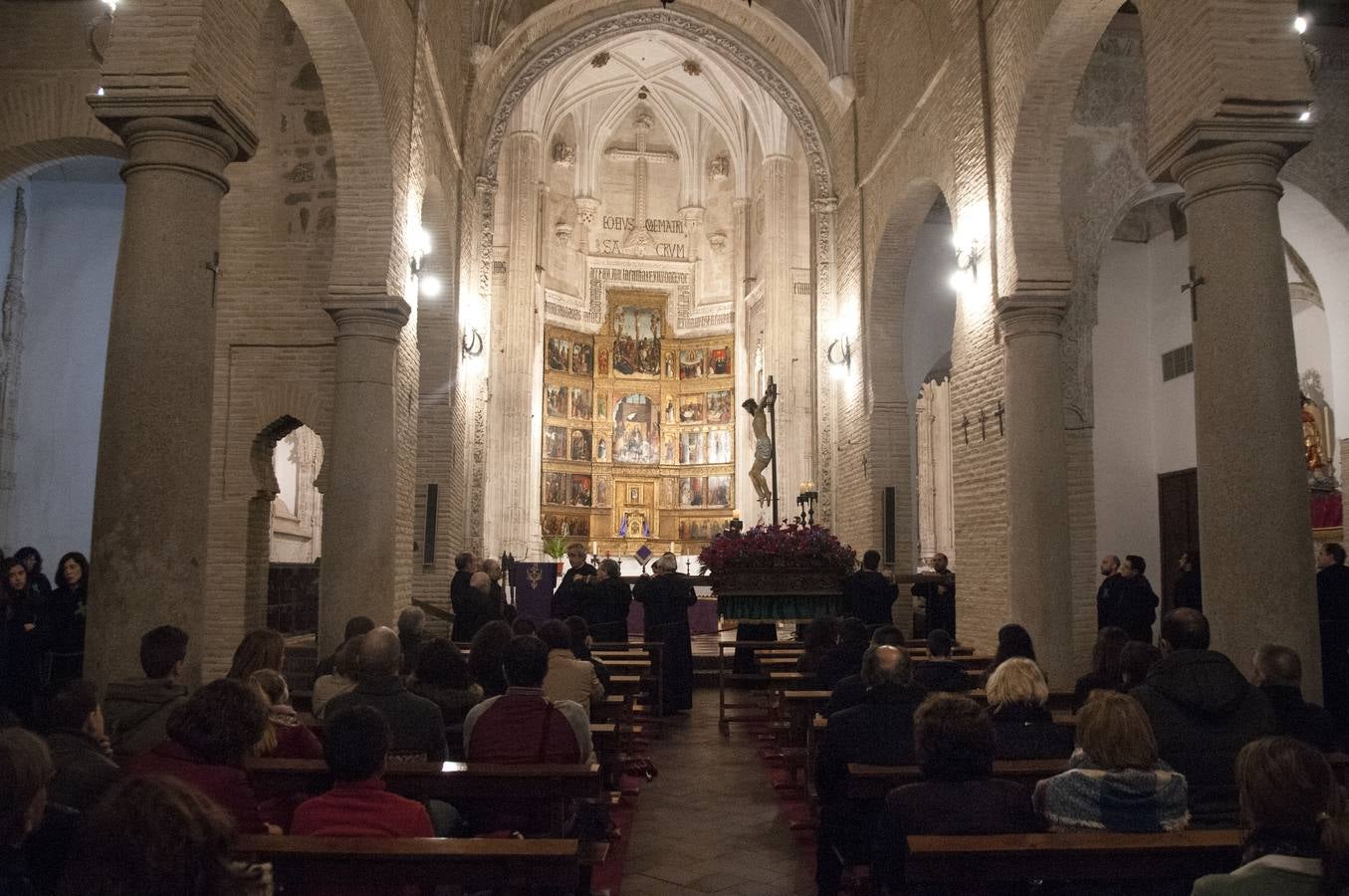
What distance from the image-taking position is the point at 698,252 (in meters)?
33.5

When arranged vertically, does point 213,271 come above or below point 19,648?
above

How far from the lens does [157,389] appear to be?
6008 mm

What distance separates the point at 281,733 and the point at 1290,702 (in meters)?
4.34

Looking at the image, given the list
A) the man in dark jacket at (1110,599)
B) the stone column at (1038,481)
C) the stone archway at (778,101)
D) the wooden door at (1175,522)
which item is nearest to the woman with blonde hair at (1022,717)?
the stone column at (1038,481)

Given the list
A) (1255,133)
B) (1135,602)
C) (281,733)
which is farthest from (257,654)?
(1135,602)

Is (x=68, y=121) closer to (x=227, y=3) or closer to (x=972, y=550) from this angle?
(x=227, y=3)

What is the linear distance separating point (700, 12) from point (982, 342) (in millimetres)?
10643

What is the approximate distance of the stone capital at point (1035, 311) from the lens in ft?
35.5

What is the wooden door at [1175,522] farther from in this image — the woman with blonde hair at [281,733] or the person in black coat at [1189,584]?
the woman with blonde hair at [281,733]

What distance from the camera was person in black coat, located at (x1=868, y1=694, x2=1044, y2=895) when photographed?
11.1ft

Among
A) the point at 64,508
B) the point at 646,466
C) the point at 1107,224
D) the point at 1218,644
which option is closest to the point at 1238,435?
the point at 1218,644

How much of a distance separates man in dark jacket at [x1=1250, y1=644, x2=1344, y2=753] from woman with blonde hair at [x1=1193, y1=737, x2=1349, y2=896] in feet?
7.28

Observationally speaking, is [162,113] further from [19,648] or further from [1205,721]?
[1205,721]

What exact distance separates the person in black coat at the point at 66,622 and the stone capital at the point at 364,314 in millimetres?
3688
